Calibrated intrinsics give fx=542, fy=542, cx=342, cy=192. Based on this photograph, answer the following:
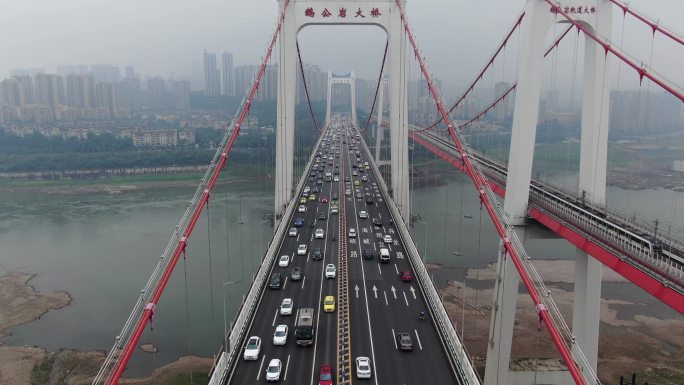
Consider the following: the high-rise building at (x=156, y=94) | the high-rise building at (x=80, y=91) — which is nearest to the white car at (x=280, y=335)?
the high-rise building at (x=80, y=91)

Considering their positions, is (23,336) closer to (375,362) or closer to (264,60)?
(264,60)

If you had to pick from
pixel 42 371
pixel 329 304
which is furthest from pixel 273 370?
pixel 42 371

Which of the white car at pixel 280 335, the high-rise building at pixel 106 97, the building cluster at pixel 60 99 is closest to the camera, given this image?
the white car at pixel 280 335

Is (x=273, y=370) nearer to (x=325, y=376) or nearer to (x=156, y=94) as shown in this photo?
(x=325, y=376)

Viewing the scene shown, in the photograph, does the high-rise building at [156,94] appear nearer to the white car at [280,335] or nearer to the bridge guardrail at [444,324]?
the bridge guardrail at [444,324]

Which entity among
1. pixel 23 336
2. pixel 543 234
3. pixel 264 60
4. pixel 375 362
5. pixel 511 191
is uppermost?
pixel 264 60

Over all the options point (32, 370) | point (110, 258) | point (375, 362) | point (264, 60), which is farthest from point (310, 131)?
point (375, 362)
